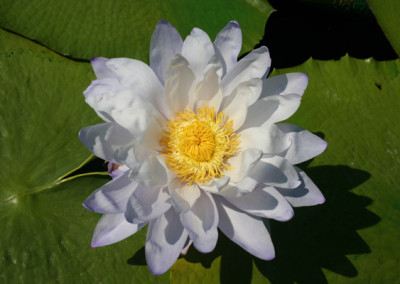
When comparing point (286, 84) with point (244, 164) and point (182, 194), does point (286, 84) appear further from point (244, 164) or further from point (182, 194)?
point (182, 194)

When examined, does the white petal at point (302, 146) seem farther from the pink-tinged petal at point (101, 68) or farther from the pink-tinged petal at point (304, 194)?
the pink-tinged petal at point (101, 68)

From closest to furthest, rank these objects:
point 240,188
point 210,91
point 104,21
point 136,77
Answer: point 240,188 < point 136,77 < point 210,91 < point 104,21

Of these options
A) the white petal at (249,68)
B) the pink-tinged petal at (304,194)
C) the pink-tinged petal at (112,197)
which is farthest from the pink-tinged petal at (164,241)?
the white petal at (249,68)

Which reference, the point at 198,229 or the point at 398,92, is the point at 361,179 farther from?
the point at 198,229

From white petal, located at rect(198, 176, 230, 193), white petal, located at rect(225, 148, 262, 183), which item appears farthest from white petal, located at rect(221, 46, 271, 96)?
white petal, located at rect(198, 176, 230, 193)

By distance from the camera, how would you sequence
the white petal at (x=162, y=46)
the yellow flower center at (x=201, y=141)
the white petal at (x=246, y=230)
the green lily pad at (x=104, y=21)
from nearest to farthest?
1. the white petal at (x=246, y=230)
2. the white petal at (x=162, y=46)
3. the yellow flower center at (x=201, y=141)
4. the green lily pad at (x=104, y=21)

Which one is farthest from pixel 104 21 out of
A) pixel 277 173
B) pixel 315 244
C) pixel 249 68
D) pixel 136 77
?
pixel 315 244

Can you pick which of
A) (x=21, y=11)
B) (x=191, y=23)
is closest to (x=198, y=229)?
(x=191, y=23)
